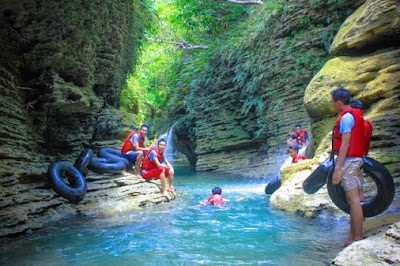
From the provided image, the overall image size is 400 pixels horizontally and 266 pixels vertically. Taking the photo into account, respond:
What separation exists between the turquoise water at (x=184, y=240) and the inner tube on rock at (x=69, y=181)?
2.41 ft

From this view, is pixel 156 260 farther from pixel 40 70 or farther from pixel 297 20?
pixel 297 20

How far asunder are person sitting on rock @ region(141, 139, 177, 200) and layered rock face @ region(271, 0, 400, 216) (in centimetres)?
312

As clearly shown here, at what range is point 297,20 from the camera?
590 inches

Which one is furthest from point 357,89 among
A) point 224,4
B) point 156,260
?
point 224,4

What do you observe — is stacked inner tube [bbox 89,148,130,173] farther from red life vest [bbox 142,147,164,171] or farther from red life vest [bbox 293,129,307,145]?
red life vest [bbox 293,129,307,145]

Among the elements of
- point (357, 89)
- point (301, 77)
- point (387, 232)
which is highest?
point (301, 77)

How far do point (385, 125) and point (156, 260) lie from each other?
5.30 metres

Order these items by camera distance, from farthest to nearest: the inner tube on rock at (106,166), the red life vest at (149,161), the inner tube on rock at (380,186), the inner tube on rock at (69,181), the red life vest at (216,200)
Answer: the red life vest at (149,161) → the inner tube on rock at (106,166) → the red life vest at (216,200) → the inner tube on rock at (69,181) → the inner tube on rock at (380,186)

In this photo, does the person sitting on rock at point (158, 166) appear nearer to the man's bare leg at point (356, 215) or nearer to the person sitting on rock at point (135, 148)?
the person sitting on rock at point (135, 148)

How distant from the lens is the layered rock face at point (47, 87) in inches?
275

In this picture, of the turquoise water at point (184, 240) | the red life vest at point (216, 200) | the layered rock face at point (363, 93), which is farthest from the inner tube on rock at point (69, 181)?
the layered rock face at point (363, 93)

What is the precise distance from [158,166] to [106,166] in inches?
56.5

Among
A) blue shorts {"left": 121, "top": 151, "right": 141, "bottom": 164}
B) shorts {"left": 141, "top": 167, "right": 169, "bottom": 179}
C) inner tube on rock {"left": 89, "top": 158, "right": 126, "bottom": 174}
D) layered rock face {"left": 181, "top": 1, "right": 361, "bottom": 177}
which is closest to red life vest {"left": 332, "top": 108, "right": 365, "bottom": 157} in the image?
shorts {"left": 141, "top": 167, "right": 169, "bottom": 179}

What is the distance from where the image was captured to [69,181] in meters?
8.16
